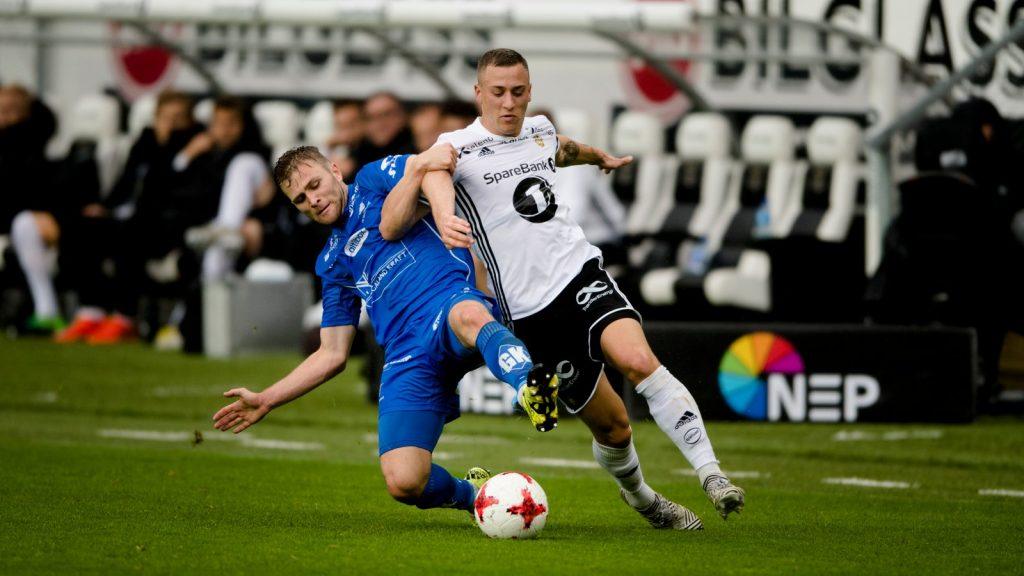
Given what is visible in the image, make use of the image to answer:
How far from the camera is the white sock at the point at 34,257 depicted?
18.0 metres

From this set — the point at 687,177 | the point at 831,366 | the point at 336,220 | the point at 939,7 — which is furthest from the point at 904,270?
the point at 336,220

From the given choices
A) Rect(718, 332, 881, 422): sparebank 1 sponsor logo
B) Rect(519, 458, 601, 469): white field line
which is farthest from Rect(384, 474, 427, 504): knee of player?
Rect(718, 332, 881, 422): sparebank 1 sponsor logo

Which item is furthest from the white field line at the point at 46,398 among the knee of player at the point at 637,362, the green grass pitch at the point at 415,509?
the knee of player at the point at 637,362

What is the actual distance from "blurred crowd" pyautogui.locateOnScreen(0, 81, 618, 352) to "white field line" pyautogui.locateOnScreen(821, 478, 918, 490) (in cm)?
677

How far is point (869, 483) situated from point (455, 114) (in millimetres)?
5887

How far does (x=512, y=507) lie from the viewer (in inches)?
275

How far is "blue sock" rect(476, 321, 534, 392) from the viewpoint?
21.4 feet

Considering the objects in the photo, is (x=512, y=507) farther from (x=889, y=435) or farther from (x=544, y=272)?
(x=889, y=435)

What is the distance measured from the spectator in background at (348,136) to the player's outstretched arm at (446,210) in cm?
867

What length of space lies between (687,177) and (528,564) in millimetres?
10583

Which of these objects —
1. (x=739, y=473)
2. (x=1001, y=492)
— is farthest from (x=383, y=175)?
(x=1001, y=492)

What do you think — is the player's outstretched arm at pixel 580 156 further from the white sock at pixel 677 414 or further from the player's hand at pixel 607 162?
the white sock at pixel 677 414

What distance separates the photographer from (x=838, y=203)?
15.5 meters

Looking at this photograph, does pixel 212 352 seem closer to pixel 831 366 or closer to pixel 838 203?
pixel 838 203
